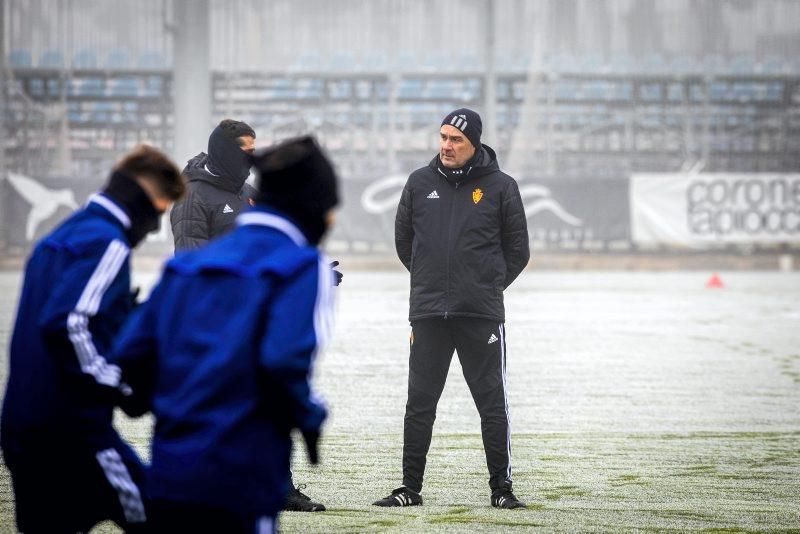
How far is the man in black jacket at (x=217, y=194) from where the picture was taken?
Result: 6.41 metres

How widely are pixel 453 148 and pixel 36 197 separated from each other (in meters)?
23.9

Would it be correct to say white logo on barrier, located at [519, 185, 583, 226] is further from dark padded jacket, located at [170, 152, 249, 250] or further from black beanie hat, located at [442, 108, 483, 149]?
dark padded jacket, located at [170, 152, 249, 250]

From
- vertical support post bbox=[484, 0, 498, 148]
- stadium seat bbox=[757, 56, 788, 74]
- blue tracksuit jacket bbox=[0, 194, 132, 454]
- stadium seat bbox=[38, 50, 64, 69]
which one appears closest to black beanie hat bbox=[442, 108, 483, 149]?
blue tracksuit jacket bbox=[0, 194, 132, 454]

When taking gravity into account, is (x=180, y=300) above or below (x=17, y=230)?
above

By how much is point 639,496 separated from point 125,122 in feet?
102

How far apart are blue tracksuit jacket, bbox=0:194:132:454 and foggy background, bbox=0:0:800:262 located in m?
28.0

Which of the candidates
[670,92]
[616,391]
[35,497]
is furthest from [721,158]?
[35,497]

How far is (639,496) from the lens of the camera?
21.6 feet

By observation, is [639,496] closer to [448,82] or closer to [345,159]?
[345,159]

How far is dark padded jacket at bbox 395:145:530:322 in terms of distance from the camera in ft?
21.1

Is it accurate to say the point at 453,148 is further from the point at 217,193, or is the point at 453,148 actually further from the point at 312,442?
the point at 312,442

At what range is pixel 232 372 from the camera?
122 inches

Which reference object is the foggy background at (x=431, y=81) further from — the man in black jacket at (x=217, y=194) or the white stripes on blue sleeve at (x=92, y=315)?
the white stripes on blue sleeve at (x=92, y=315)

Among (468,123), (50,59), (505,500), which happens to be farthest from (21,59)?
(505,500)
